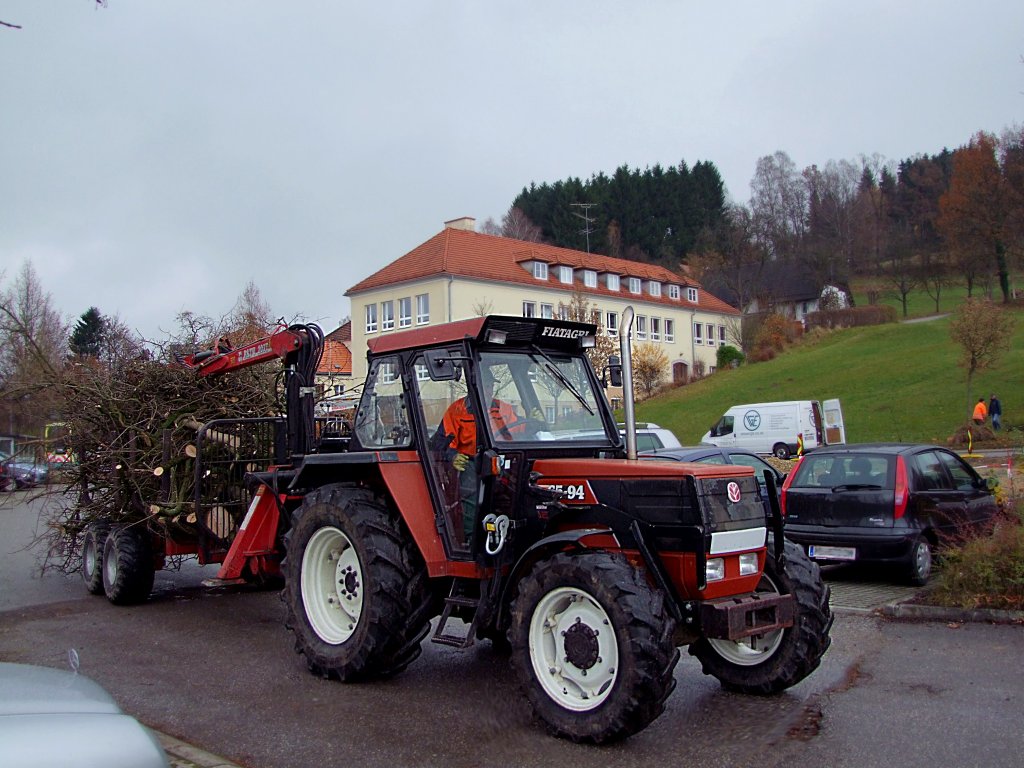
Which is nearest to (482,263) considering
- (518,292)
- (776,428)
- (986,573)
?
(518,292)

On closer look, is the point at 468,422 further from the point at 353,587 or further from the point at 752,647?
the point at 752,647

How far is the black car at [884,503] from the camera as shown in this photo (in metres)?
10.2

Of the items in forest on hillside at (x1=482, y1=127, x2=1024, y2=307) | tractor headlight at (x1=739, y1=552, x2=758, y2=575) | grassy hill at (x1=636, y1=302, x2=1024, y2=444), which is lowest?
Result: tractor headlight at (x1=739, y1=552, x2=758, y2=575)

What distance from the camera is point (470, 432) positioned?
6.49m

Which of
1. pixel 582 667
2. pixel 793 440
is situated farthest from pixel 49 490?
pixel 793 440

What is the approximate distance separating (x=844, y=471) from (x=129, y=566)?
792cm

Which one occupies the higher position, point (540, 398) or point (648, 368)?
point (648, 368)

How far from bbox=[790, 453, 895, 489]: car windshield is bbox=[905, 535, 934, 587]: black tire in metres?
0.69

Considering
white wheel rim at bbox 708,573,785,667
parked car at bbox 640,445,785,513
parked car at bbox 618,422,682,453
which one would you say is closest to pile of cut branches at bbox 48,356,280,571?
white wheel rim at bbox 708,573,785,667

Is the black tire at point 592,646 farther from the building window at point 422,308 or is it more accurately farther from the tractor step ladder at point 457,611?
the building window at point 422,308

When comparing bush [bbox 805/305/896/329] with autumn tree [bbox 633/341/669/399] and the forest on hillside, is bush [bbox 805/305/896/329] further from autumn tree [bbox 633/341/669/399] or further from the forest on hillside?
autumn tree [bbox 633/341/669/399]

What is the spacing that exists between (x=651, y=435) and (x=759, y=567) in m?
13.4

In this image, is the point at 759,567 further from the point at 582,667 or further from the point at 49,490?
the point at 49,490

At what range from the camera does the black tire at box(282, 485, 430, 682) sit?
21.5 feet
